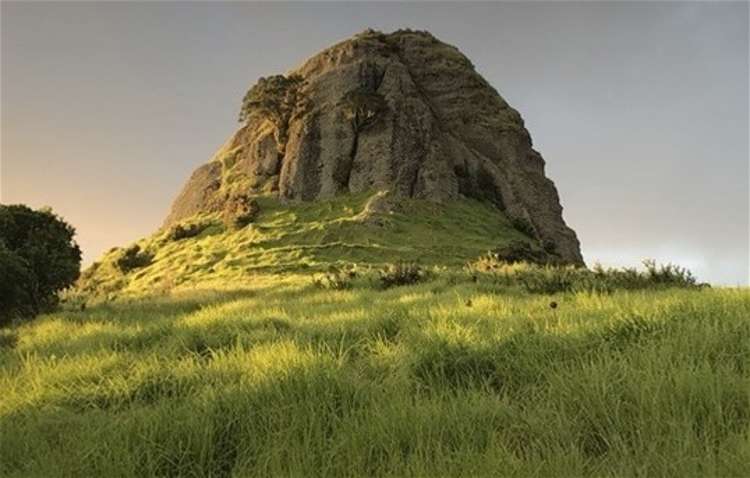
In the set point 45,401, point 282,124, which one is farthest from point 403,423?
point 282,124

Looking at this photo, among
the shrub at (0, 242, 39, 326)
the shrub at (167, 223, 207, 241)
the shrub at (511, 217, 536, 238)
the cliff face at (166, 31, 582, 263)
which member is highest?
the cliff face at (166, 31, 582, 263)

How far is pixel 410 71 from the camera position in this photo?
3039 inches

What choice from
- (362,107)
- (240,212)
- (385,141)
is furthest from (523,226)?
(240,212)

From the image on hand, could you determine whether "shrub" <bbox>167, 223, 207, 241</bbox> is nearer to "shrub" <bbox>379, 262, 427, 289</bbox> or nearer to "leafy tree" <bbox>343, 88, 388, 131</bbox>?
"leafy tree" <bbox>343, 88, 388, 131</bbox>

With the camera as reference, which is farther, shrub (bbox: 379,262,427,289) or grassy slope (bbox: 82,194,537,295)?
grassy slope (bbox: 82,194,537,295)

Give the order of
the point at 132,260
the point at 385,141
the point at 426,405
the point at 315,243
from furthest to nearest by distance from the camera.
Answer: the point at 385,141 → the point at 132,260 → the point at 315,243 → the point at 426,405

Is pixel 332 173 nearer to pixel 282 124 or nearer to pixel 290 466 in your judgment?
pixel 282 124

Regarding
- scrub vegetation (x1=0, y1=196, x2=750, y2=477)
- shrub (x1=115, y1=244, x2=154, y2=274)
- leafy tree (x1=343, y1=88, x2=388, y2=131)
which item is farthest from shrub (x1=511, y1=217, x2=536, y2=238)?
scrub vegetation (x1=0, y1=196, x2=750, y2=477)

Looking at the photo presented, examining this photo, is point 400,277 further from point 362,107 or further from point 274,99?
point 274,99

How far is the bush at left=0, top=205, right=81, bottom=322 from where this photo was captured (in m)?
21.8

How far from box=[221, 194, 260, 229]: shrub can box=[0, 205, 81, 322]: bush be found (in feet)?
76.7

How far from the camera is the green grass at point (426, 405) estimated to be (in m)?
3.71

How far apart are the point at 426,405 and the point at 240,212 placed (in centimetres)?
5284

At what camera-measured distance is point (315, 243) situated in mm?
46469
